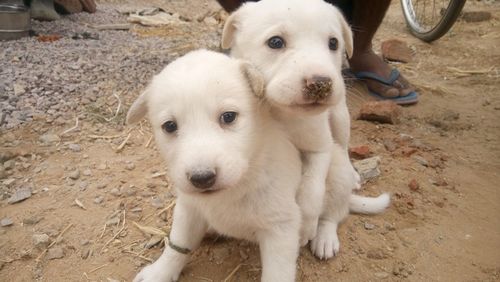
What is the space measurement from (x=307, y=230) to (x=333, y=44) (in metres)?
1.01

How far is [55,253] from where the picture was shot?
266 centimetres

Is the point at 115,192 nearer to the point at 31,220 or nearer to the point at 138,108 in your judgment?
the point at 31,220

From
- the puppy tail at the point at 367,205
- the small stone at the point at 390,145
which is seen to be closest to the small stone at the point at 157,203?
the puppy tail at the point at 367,205

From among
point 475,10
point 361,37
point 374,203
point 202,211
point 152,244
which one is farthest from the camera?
point 475,10

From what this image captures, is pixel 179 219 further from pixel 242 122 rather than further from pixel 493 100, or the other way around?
pixel 493 100

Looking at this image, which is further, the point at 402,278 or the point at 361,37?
the point at 361,37

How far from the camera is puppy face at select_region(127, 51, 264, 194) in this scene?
71.3 inches

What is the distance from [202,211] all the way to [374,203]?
1.25 meters

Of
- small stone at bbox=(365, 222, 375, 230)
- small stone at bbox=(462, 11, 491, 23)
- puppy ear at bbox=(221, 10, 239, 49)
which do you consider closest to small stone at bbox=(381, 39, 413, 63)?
small stone at bbox=(462, 11, 491, 23)

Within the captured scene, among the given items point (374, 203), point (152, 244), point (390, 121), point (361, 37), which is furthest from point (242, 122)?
point (361, 37)

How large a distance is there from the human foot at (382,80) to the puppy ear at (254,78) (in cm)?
305

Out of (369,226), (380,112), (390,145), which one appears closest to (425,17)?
(380,112)

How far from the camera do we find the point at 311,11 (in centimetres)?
229

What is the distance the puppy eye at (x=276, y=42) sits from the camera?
2.27 metres
